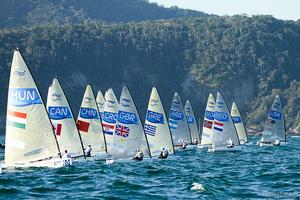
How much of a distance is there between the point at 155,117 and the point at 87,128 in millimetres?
7373

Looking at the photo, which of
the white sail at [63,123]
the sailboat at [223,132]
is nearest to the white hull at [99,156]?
the white sail at [63,123]

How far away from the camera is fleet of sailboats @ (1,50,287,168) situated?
39344 mm

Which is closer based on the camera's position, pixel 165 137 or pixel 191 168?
pixel 191 168

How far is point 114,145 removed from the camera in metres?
50.1

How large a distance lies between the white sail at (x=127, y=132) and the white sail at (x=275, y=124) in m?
41.2

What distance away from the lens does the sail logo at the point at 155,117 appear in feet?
182

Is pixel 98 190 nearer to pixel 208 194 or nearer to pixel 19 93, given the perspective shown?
pixel 208 194

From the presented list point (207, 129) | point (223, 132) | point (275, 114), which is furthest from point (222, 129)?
point (275, 114)

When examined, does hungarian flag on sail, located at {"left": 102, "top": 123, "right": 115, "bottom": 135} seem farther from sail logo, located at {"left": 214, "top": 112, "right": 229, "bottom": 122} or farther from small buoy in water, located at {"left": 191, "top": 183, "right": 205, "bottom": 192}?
small buoy in water, located at {"left": 191, "top": 183, "right": 205, "bottom": 192}

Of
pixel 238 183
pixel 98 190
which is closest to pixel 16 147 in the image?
pixel 98 190

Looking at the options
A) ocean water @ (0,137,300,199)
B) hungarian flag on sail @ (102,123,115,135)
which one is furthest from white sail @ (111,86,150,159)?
Result: hungarian flag on sail @ (102,123,115,135)

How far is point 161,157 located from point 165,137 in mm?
2287

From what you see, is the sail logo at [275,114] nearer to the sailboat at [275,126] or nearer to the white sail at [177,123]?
the sailboat at [275,126]

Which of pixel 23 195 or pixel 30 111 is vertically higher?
pixel 30 111
